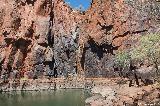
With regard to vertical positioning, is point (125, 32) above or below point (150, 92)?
above

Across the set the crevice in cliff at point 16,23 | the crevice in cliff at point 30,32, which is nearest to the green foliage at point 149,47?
the crevice in cliff at point 30,32

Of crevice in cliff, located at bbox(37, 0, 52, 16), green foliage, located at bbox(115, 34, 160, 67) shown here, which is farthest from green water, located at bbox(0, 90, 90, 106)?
crevice in cliff, located at bbox(37, 0, 52, 16)

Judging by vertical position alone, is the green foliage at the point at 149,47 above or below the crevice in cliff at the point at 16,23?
below

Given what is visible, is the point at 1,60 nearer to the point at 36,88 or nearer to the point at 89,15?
the point at 36,88

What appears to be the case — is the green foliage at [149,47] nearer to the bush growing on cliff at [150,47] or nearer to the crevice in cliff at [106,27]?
the bush growing on cliff at [150,47]

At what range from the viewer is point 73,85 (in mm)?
128125

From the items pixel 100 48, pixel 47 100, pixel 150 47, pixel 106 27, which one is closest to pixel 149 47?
pixel 150 47

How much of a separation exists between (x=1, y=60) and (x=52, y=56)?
18863 mm

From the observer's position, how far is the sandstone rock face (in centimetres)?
13138

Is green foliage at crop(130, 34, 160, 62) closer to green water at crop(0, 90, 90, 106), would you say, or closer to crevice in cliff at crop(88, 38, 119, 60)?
green water at crop(0, 90, 90, 106)

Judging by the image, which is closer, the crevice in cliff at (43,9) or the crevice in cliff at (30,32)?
the crevice in cliff at (30,32)

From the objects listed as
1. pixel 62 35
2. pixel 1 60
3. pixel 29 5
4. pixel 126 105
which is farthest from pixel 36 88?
pixel 126 105

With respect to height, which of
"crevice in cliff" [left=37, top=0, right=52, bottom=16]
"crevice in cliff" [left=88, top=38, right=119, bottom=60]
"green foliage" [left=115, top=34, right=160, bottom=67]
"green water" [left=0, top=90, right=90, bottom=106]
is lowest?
"green water" [left=0, top=90, right=90, bottom=106]

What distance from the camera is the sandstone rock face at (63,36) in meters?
131
